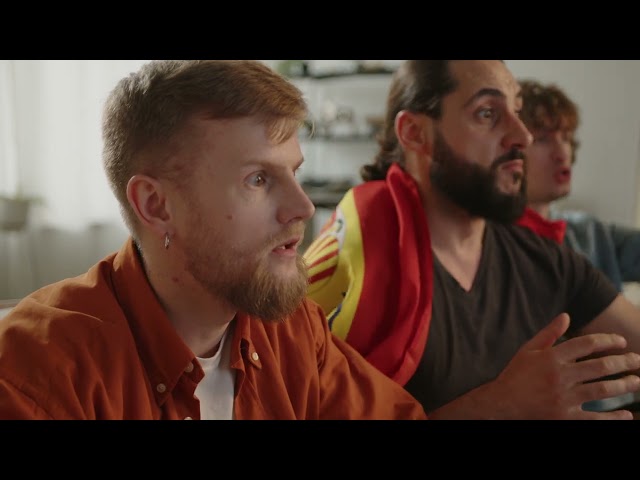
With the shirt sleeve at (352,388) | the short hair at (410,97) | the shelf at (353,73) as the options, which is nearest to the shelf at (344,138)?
the shelf at (353,73)

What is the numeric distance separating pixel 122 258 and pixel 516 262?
1.97ft

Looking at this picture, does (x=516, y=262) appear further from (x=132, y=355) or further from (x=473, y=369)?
(x=132, y=355)

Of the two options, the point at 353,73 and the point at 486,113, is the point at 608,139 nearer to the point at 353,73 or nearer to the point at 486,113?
the point at 486,113

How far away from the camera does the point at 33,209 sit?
1327mm

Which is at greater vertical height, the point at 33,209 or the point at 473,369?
the point at 33,209

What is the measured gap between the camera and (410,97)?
2.87ft

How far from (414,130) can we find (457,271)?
0.22m

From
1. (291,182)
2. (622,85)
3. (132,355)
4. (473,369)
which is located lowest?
(473,369)

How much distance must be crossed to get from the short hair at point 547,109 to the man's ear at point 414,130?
254 mm

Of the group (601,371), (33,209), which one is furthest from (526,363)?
(33,209)

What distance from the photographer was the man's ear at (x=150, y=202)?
0.61m

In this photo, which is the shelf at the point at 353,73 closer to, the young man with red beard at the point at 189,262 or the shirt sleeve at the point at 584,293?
the shirt sleeve at the point at 584,293

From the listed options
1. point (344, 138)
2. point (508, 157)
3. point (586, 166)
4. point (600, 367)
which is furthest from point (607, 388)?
point (344, 138)
